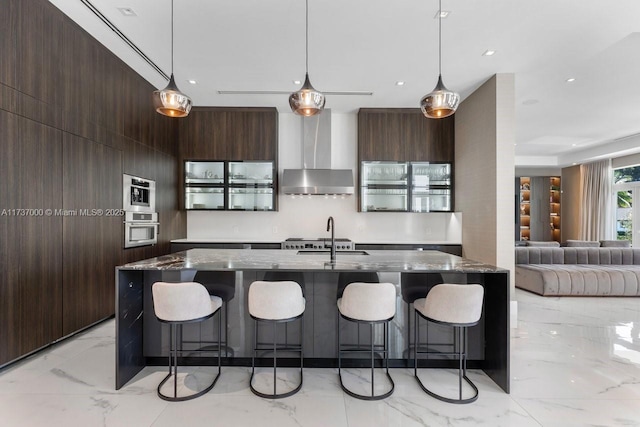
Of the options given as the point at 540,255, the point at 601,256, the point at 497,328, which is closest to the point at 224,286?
the point at 497,328

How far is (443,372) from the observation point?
255 centimetres

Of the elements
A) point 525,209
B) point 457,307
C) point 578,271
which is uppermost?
point 525,209

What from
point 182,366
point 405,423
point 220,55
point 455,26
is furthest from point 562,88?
point 182,366

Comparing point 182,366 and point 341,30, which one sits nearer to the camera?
point 182,366

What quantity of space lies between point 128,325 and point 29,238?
1171 millimetres

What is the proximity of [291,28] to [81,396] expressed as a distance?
3.40 metres

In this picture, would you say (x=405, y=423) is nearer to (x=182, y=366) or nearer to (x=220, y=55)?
(x=182, y=366)

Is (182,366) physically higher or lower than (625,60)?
lower

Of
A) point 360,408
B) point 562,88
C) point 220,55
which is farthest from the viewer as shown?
point 562,88

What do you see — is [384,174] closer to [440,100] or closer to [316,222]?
[316,222]

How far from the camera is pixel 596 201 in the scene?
8555 millimetres

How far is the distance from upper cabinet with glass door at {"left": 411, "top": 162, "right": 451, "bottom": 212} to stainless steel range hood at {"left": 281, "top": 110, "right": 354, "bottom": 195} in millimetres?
1089

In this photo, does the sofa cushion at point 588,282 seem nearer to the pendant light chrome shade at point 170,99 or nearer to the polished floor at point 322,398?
the polished floor at point 322,398

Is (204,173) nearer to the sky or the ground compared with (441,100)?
nearer to the ground
